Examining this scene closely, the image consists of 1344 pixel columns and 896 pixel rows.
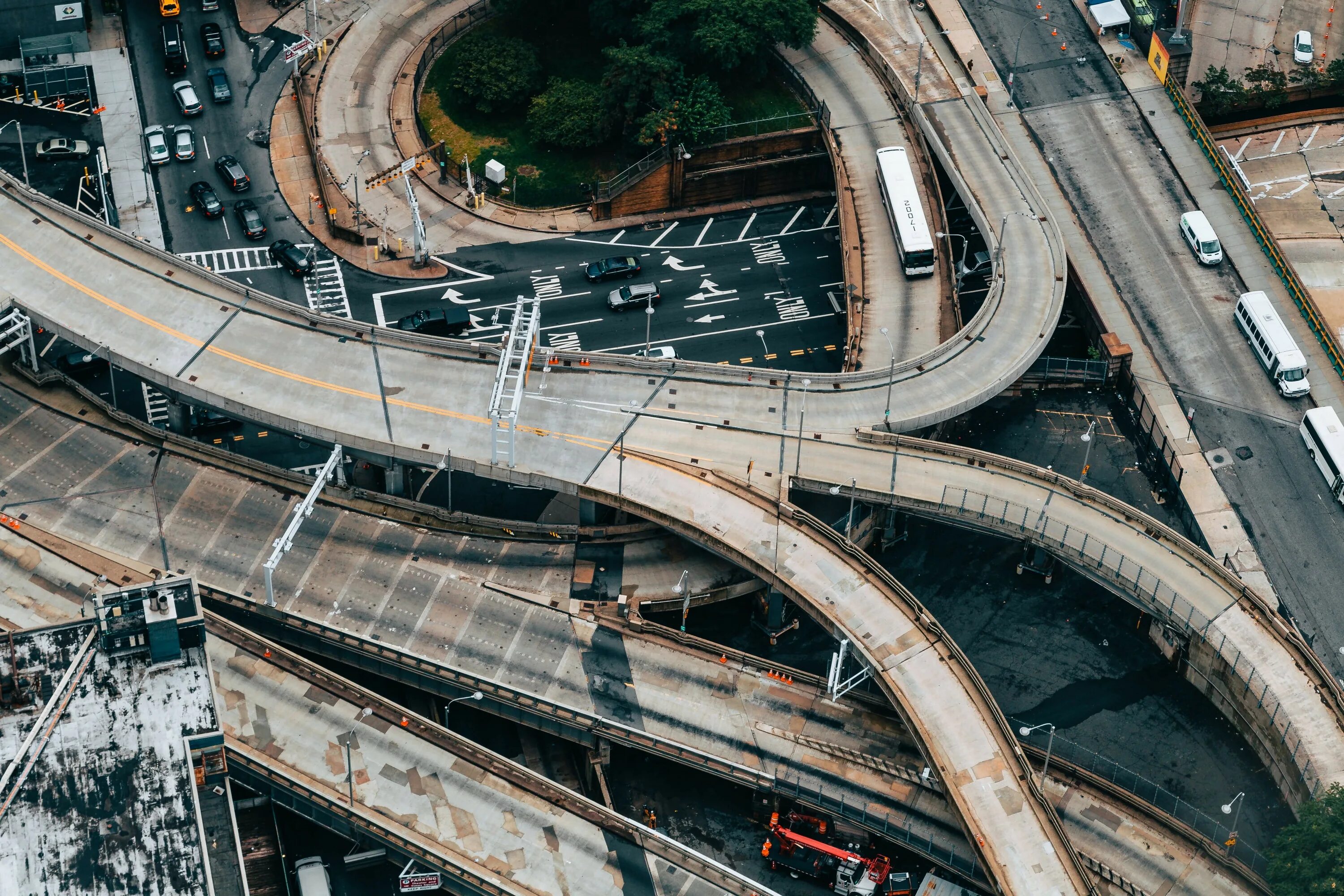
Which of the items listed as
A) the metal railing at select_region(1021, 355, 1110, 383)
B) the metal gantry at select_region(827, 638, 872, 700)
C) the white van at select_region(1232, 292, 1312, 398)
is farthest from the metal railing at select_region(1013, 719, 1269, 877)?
the white van at select_region(1232, 292, 1312, 398)

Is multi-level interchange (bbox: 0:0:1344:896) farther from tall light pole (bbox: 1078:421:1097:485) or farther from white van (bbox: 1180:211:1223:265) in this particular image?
white van (bbox: 1180:211:1223:265)

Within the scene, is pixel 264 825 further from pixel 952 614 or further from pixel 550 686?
pixel 952 614

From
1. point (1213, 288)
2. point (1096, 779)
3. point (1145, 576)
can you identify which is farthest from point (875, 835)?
point (1213, 288)

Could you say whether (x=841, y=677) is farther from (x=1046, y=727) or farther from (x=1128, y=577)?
(x=1128, y=577)

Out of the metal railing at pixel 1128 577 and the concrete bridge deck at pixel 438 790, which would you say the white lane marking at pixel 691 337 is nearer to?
the metal railing at pixel 1128 577

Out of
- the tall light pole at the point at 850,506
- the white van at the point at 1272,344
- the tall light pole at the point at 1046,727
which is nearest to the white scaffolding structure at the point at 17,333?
the tall light pole at the point at 850,506

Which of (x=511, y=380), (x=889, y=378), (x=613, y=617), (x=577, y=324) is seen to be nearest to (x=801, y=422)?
(x=889, y=378)
